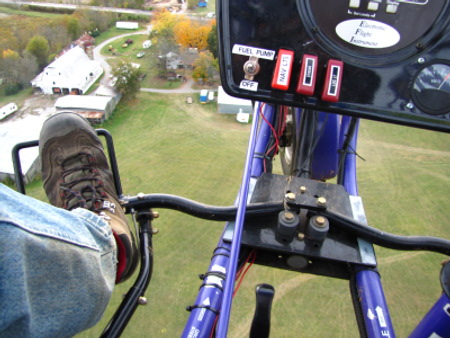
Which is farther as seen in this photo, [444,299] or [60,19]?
[60,19]

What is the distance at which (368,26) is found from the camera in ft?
3.97

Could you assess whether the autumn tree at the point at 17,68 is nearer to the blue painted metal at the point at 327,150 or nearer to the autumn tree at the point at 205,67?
the autumn tree at the point at 205,67

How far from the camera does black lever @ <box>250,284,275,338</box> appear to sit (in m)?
0.95

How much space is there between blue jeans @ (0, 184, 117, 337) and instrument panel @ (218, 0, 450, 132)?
0.78 metres

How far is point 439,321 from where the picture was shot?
1117 millimetres

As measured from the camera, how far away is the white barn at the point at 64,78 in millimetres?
11953

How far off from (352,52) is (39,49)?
46.9 ft

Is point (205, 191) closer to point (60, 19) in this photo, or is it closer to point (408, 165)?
point (408, 165)

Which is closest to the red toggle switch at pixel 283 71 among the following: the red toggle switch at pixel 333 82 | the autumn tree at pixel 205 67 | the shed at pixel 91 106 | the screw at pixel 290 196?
Result: the red toggle switch at pixel 333 82

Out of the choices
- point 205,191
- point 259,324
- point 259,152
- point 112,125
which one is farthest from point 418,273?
point 112,125

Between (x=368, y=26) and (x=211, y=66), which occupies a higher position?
(x=368, y=26)

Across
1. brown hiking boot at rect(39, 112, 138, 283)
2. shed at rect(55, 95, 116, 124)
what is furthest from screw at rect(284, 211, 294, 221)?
shed at rect(55, 95, 116, 124)

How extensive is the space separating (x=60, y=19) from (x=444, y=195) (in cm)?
1506

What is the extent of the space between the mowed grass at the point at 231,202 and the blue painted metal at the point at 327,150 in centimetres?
432
